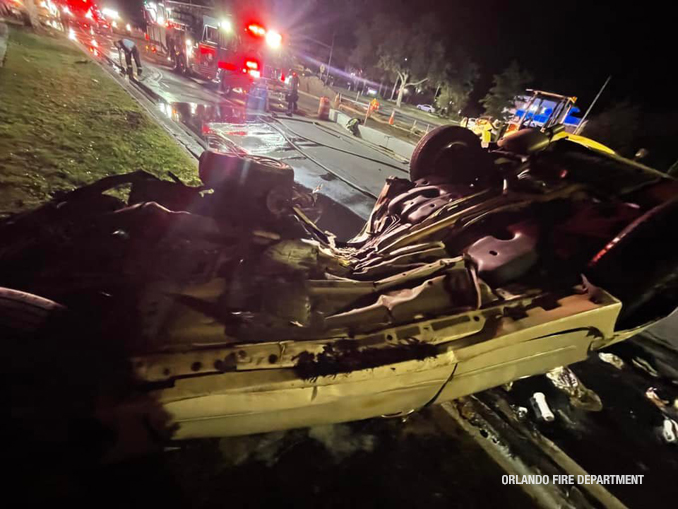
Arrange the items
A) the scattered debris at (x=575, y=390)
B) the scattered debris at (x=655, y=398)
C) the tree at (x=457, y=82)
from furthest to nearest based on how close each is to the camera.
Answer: the tree at (x=457, y=82) → the scattered debris at (x=655, y=398) → the scattered debris at (x=575, y=390)

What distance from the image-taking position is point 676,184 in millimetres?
2225

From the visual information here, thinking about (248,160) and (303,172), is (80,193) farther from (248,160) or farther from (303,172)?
(303,172)

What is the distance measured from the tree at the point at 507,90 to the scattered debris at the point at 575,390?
29.1 meters

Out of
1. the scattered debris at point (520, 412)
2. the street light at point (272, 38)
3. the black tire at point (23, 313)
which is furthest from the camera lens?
the street light at point (272, 38)

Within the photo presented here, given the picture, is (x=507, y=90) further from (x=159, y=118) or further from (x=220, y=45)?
(x=159, y=118)

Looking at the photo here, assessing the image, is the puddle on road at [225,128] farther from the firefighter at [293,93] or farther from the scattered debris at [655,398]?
the scattered debris at [655,398]

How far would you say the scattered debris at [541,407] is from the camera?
233cm

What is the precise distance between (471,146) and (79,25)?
26827mm

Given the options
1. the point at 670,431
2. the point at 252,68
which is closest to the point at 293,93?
the point at 252,68

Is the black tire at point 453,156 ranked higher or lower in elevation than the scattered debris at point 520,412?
higher

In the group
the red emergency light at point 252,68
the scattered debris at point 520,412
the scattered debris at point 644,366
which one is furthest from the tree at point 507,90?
the scattered debris at point 520,412

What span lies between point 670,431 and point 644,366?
0.78 meters

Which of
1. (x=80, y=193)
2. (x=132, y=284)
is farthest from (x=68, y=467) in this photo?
(x=80, y=193)

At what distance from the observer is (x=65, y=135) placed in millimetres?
4574
